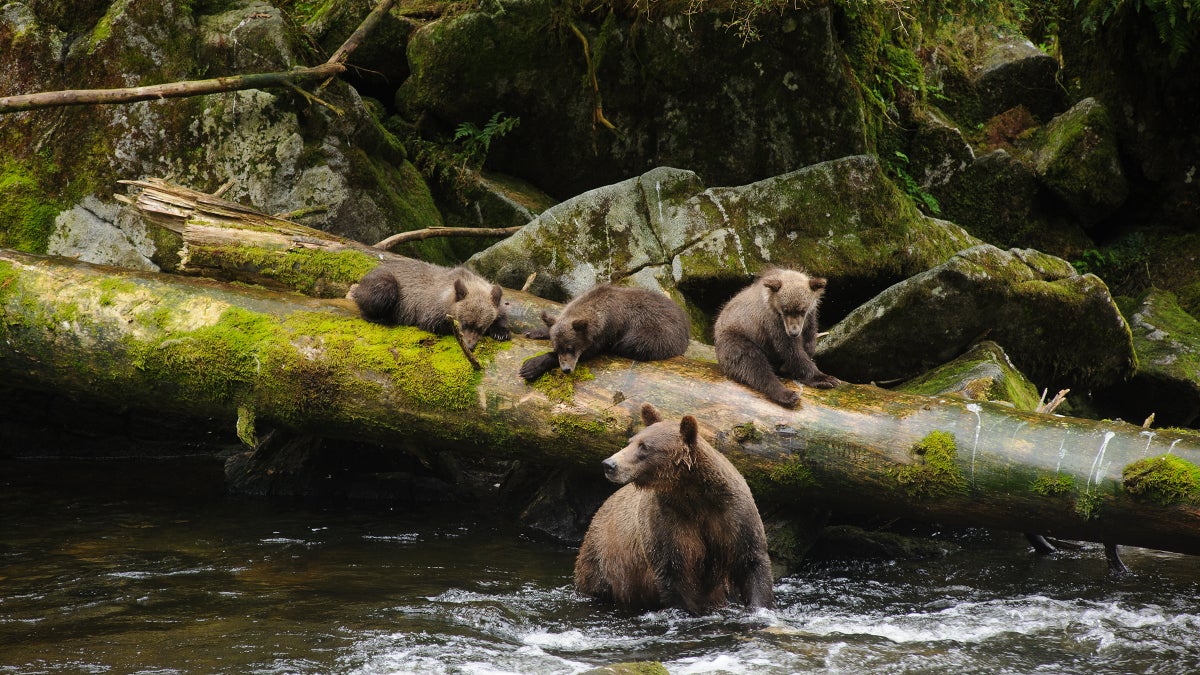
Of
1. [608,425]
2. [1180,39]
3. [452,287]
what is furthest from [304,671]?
[1180,39]

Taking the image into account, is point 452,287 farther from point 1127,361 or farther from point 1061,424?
point 1127,361

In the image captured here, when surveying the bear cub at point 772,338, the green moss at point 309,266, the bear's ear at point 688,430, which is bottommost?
the bear's ear at point 688,430

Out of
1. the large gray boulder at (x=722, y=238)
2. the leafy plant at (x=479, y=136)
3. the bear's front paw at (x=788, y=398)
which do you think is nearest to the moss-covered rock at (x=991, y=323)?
the large gray boulder at (x=722, y=238)

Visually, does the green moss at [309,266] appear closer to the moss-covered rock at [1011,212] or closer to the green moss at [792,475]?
the green moss at [792,475]

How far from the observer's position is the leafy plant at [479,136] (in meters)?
14.1

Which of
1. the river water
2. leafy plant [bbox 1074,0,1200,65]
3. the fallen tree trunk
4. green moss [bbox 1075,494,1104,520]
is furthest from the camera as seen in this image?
leafy plant [bbox 1074,0,1200,65]

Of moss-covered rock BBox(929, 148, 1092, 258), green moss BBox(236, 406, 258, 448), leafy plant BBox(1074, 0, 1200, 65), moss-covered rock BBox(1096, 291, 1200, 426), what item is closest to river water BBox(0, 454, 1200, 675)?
green moss BBox(236, 406, 258, 448)

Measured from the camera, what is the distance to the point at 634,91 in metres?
13.8

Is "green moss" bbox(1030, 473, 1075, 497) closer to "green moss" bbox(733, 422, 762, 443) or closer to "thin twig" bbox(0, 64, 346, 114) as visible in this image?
"green moss" bbox(733, 422, 762, 443)

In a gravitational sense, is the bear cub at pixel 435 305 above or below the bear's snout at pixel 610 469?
above

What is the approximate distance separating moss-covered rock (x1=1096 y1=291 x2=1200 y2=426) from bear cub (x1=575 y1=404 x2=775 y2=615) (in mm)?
6716

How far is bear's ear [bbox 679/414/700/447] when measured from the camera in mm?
6168

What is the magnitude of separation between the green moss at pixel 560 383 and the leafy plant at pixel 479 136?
720 centimetres

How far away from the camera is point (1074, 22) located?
15.2 metres
